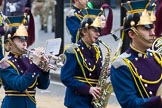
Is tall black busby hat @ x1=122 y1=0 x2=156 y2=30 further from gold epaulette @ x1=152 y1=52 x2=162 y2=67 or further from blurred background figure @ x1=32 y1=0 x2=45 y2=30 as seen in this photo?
blurred background figure @ x1=32 y1=0 x2=45 y2=30

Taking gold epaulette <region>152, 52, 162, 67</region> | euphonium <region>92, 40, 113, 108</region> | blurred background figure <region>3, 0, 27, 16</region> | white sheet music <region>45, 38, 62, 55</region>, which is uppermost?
gold epaulette <region>152, 52, 162, 67</region>

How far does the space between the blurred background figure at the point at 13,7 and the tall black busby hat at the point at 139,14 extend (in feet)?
34.1

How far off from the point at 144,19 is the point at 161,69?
0.41 m

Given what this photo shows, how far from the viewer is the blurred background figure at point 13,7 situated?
49.9 feet

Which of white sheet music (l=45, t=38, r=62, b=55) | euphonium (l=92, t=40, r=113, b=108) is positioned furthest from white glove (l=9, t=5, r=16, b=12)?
white sheet music (l=45, t=38, r=62, b=55)

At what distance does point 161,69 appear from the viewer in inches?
195

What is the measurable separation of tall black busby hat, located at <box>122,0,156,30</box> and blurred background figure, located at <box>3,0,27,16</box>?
10392 millimetres

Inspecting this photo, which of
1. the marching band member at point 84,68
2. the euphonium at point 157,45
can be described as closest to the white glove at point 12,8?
the marching band member at point 84,68

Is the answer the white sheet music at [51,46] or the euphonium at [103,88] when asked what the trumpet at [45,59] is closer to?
the white sheet music at [51,46]

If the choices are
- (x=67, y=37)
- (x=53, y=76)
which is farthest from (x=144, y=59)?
(x=67, y=37)

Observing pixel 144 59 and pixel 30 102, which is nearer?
pixel 144 59

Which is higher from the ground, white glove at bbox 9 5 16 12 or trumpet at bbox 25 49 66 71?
trumpet at bbox 25 49 66 71

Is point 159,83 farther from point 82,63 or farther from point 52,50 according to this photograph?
point 82,63

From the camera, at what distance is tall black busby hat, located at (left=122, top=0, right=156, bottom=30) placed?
16.0 ft
